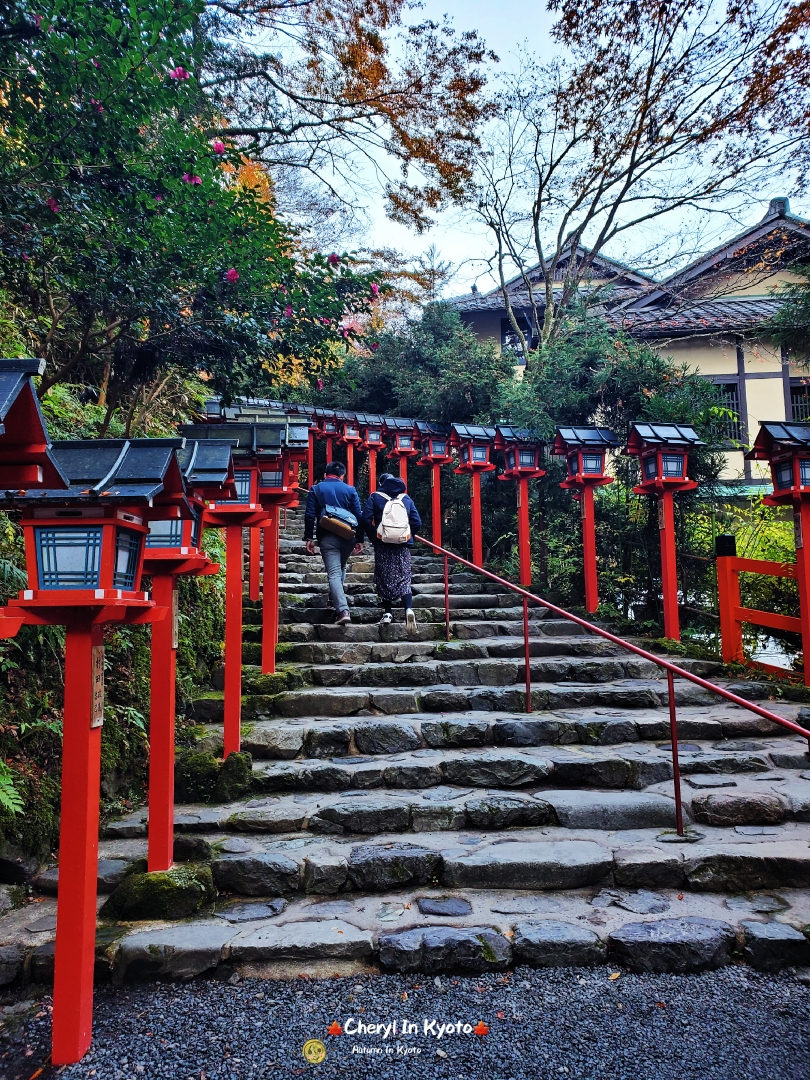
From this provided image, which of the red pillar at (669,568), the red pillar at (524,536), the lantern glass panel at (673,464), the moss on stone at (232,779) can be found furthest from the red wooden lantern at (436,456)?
the moss on stone at (232,779)

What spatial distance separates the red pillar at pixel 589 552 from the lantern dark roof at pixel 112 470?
21.2 ft

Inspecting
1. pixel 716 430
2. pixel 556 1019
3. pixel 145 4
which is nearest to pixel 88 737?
pixel 556 1019

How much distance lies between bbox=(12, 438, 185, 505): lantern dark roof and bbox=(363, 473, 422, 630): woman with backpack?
14.7ft

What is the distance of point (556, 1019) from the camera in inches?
105

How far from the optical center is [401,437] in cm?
1258

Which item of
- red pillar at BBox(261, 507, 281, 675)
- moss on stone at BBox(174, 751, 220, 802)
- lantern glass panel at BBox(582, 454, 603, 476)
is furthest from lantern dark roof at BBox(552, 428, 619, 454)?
moss on stone at BBox(174, 751, 220, 802)

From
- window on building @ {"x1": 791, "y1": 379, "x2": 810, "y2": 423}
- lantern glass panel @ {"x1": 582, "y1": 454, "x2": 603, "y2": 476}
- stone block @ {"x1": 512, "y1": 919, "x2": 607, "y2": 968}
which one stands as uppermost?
window on building @ {"x1": 791, "y1": 379, "x2": 810, "y2": 423}

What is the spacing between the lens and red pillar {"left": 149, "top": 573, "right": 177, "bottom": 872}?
3365mm

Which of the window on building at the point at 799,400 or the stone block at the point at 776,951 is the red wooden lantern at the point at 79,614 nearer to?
the stone block at the point at 776,951

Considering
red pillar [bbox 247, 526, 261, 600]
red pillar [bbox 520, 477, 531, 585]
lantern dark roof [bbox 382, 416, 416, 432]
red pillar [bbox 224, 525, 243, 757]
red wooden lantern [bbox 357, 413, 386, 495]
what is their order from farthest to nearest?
red wooden lantern [bbox 357, 413, 386, 495] < lantern dark roof [bbox 382, 416, 416, 432] < red pillar [bbox 520, 477, 531, 585] < red pillar [bbox 247, 526, 261, 600] < red pillar [bbox 224, 525, 243, 757]

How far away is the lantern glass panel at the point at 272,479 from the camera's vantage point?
5777mm

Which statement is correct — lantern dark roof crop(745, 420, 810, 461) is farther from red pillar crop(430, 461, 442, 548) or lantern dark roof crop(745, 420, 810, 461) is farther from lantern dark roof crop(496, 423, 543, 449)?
red pillar crop(430, 461, 442, 548)

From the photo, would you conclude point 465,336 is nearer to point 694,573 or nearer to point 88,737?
point 694,573

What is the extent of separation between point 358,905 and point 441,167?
1323 cm
